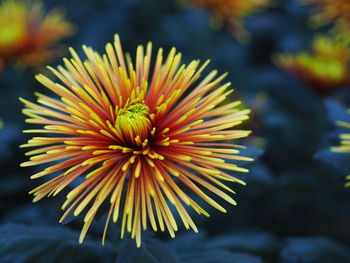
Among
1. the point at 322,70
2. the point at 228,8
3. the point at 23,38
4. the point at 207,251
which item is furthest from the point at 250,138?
the point at 23,38

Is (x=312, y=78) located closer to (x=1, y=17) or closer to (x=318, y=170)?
(x=318, y=170)

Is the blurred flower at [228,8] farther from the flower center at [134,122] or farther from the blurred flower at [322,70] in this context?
the flower center at [134,122]

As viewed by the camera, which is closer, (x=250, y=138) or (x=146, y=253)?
(x=146, y=253)

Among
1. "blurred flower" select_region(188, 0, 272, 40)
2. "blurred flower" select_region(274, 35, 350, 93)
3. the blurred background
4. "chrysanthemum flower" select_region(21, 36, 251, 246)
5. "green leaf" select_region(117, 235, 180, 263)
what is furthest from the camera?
"blurred flower" select_region(188, 0, 272, 40)

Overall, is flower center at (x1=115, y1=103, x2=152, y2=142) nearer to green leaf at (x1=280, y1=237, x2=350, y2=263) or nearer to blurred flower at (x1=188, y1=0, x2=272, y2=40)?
green leaf at (x1=280, y1=237, x2=350, y2=263)

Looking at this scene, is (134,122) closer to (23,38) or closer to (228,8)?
(23,38)

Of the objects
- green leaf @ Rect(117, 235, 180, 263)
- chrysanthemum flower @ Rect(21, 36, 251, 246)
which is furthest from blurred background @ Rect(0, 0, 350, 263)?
chrysanthemum flower @ Rect(21, 36, 251, 246)

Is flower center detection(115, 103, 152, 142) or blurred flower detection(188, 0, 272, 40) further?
blurred flower detection(188, 0, 272, 40)

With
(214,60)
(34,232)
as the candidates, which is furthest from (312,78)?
(34,232)
